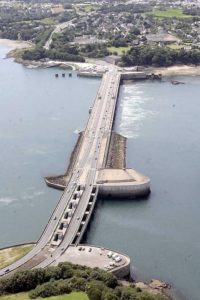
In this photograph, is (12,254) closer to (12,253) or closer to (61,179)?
(12,253)

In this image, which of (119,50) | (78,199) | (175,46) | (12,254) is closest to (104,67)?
(119,50)

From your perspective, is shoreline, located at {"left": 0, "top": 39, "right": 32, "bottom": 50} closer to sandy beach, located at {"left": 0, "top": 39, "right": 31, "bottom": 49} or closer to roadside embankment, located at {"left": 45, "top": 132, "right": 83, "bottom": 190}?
sandy beach, located at {"left": 0, "top": 39, "right": 31, "bottom": 49}

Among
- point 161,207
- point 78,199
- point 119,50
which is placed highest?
point 119,50

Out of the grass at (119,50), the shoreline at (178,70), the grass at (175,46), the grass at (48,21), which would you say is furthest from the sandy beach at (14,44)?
the shoreline at (178,70)

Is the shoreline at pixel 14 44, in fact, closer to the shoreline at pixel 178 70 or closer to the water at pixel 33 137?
the water at pixel 33 137

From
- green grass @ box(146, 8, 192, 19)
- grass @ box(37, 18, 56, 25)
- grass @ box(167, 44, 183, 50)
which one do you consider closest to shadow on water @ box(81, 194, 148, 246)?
grass @ box(167, 44, 183, 50)

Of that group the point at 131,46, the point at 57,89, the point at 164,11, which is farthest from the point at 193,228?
the point at 164,11
